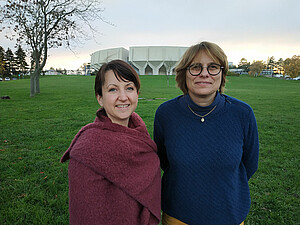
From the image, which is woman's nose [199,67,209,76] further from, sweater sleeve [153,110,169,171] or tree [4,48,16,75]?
tree [4,48,16,75]

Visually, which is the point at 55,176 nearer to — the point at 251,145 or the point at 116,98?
the point at 116,98

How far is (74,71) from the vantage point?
274ft

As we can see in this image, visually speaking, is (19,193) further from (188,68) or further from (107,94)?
(188,68)

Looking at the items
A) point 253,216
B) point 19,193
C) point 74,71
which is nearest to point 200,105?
point 253,216

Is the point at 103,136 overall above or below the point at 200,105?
below

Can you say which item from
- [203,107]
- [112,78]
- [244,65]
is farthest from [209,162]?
[244,65]

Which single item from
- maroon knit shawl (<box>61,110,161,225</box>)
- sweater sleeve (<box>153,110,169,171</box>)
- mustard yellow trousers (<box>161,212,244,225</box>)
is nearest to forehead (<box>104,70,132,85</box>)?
maroon knit shawl (<box>61,110,161,225</box>)

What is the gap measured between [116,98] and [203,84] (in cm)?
66

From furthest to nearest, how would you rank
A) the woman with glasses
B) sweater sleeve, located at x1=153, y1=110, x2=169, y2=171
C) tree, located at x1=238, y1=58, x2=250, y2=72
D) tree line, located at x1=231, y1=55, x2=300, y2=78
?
tree, located at x1=238, y1=58, x2=250, y2=72
tree line, located at x1=231, y1=55, x2=300, y2=78
sweater sleeve, located at x1=153, y1=110, x2=169, y2=171
the woman with glasses

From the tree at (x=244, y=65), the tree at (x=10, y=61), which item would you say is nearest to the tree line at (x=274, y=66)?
Answer: the tree at (x=244, y=65)

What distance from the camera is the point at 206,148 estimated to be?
1.58 m

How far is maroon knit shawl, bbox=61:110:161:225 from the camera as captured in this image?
1226 mm

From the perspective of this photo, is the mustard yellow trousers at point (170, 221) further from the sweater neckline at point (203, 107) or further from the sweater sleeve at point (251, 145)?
the sweater neckline at point (203, 107)

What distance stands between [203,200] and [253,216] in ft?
6.50
